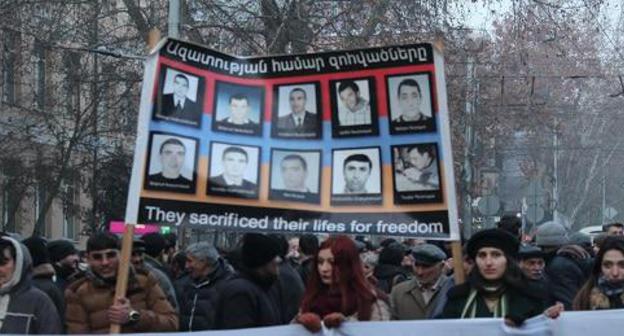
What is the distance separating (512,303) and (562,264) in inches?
140

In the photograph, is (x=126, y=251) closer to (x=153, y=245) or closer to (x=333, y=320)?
(x=333, y=320)

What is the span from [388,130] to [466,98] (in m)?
28.4

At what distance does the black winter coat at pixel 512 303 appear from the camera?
6.77 meters

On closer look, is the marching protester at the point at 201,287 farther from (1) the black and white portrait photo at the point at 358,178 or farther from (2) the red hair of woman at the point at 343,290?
(1) the black and white portrait photo at the point at 358,178

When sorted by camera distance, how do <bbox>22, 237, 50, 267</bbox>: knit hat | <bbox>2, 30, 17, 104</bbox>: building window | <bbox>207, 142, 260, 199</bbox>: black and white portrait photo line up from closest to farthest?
<bbox>207, 142, 260, 199</bbox>: black and white portrait photo < <bbox>22, 237, 50, 267</bbox>: knit hat < <bbox>2, 30, 17, 104</bbox>: building window

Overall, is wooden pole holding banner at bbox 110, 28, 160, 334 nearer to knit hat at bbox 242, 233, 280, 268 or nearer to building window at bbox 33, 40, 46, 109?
knit hat at bbox 242, 233, 280, 268

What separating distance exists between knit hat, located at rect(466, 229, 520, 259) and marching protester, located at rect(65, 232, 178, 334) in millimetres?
1802

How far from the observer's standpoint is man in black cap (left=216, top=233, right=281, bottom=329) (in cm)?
766

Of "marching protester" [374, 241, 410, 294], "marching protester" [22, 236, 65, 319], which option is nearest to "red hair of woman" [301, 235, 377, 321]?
"marching protester" [22, 236, 65, 319]

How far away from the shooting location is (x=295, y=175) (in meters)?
6.93

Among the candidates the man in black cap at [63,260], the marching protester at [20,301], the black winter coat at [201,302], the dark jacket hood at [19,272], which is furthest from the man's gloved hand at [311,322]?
the man in black cap at [63,260]

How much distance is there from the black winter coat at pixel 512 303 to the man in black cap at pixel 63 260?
4623 mm

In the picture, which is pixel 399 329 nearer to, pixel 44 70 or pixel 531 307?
pixel 531 307

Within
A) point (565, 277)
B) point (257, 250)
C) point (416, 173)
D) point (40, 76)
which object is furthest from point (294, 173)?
point (40, 76)
